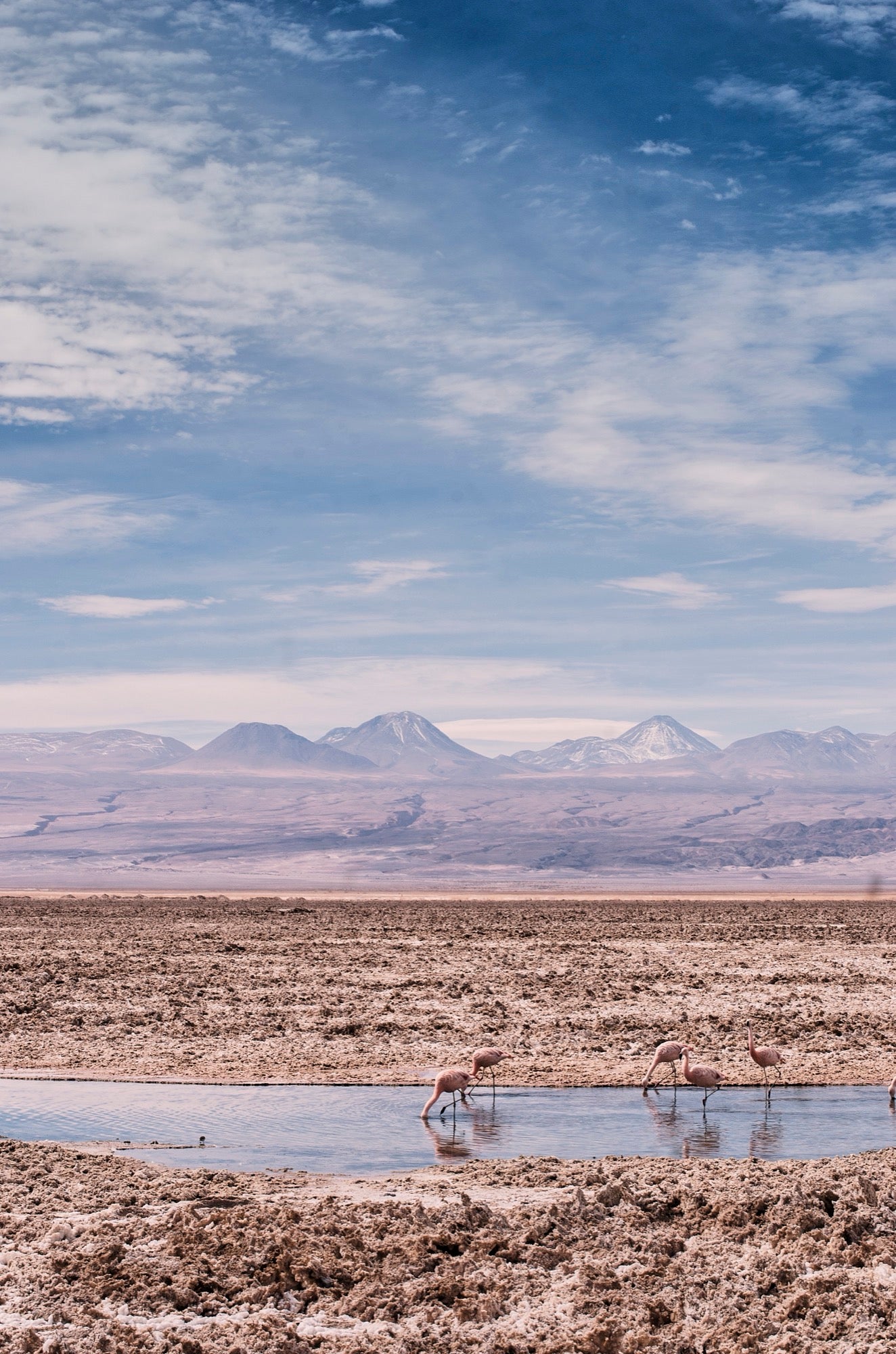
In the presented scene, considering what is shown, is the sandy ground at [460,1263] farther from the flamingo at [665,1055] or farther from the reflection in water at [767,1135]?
the flamingo at [665,1055]

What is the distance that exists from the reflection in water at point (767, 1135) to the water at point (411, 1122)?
2 cm

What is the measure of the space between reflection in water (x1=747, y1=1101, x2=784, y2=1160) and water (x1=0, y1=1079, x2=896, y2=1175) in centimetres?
2

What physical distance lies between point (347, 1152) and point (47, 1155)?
305 centimetres

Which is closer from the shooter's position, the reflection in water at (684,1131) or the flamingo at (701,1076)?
the reflection in water at (684,1131)

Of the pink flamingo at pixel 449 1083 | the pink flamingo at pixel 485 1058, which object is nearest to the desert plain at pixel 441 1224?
the pink flamingo at pixel 485 1058

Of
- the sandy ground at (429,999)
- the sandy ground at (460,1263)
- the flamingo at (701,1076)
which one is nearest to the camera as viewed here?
the sandy ground at (460,1263)

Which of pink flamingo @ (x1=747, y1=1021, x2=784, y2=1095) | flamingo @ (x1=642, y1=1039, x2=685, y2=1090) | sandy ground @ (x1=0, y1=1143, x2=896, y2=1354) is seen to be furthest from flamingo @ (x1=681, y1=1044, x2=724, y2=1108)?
sandy ground @ (x1=0, y1=1143, x2=896, y2=1354)

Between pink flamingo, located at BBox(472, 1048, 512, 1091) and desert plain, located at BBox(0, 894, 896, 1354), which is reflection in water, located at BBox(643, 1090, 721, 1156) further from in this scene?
pink flamingo, located at BBox(472, 1048, 512, 1091)

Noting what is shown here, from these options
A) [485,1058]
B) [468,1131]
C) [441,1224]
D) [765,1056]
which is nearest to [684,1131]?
[468,1131]

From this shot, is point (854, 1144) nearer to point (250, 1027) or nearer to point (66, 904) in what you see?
point (250, 1027)

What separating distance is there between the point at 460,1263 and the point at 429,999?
15.5 metres

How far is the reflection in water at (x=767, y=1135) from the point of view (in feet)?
44.7

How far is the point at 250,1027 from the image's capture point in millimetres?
21984

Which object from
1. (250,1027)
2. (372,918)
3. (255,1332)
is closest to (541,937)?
(372,918)
